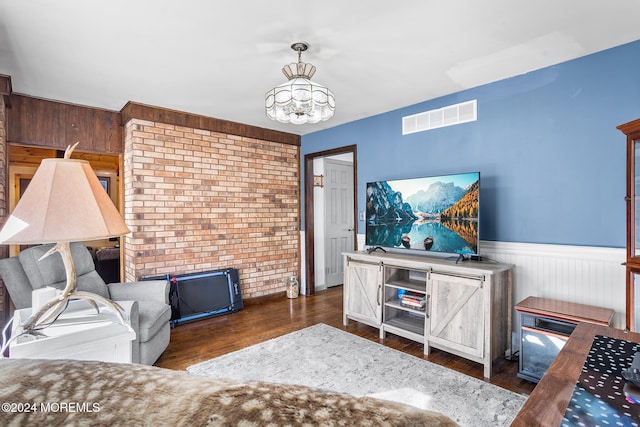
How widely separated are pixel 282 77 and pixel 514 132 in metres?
2.14

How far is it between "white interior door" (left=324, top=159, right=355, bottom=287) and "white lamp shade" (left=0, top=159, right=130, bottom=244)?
4.25 m

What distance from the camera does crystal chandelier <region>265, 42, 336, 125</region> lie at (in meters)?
2.34

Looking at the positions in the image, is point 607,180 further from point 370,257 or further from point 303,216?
point 303,216

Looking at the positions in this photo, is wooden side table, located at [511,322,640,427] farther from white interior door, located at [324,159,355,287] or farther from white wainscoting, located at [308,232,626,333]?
white interior door, located at [324,159,355,287]

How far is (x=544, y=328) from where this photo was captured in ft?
7.99

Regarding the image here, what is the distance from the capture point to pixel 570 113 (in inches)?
104

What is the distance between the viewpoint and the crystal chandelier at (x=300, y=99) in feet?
7.68

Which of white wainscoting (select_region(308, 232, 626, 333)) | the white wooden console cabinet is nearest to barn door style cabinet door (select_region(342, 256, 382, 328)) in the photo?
the white wooden console cabinet

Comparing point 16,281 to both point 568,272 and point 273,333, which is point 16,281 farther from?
point 568,272

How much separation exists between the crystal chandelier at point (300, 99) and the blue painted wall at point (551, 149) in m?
1.62

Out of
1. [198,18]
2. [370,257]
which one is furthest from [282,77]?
[370,257]

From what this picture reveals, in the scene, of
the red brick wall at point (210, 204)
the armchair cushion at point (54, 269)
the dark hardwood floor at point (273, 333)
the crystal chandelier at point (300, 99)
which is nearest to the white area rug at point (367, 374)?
the dark hardwood floor at point (273, 333)

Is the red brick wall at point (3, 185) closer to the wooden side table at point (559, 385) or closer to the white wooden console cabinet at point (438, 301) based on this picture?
the white wooden console cabinet at point (438, 301)

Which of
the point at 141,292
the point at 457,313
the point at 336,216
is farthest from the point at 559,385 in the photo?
the point at 336,216
